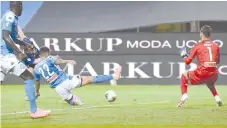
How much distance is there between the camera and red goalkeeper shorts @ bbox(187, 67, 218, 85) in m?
11.7

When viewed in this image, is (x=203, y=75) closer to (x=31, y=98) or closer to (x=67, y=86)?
(x=67, y=86)

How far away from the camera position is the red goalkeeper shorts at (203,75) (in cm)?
1170

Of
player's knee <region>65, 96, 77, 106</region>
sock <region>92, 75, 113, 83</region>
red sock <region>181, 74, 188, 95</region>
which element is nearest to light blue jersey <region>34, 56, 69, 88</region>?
player's knee <region>65, 96, 77, 106</region>

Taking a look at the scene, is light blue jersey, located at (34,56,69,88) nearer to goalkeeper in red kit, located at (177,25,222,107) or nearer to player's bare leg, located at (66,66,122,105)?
player's bare leg, located at (66,66,122,105)

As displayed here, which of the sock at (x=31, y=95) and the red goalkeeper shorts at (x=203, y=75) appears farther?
the red goalkeeper shorts at (x=203, y=75)

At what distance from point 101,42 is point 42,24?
15.8 ft

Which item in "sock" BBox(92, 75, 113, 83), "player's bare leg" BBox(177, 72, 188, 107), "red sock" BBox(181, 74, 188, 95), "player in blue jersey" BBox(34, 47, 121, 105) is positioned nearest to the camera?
"player's bare leg" BBox(177, 72, 188, 107)

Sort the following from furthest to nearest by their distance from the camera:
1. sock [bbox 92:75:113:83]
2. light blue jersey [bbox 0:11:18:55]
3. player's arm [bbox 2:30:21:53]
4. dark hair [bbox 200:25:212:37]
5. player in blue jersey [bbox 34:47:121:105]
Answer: player in blue jersey [bbox 34:47:121:105]
sock [bbox 92:75:113:83]
dark hair [bbox 200:25:212:37]
light blue jersey [bbox 0:11:18:55]
player's arm [bbox 2:30:21:53]

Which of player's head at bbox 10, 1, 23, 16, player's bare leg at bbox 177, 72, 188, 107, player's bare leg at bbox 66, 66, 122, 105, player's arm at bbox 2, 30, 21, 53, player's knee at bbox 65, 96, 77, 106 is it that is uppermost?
player's head at bbox 10, 1, 23, 16

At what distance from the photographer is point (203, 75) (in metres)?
11.7

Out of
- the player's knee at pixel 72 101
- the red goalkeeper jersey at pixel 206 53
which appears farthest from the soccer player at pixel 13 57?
the red goalkeeper jersey at pixel 206 53

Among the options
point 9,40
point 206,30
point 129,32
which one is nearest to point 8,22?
point 9,40

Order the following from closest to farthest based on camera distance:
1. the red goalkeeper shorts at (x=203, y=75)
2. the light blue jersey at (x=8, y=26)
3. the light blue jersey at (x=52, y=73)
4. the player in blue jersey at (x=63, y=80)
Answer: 1. the light blue jersey at (x=8, y=26)
2. the red goalkeeper shorts at (x=203, y=75)
3. the player in blue jersey at (x=63, y=80)
4. the light blue jersey at (x=52, y=73)

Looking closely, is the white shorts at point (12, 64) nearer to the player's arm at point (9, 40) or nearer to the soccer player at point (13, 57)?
the soccer player at point (13, 57)
